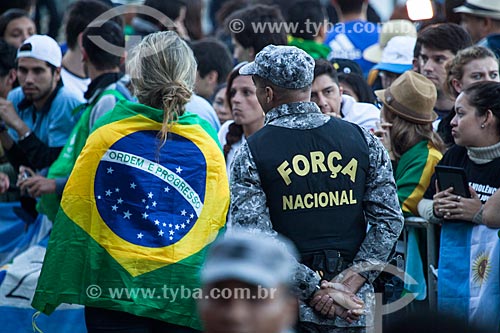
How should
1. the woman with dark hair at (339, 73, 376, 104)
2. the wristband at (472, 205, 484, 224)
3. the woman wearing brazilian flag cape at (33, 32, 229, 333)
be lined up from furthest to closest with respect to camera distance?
the woman with dark hair at (339, 73, 376, 104)
the wristband at (472, 205, 484, 224)
the woman wearing brazilian flag cape at (33, 32, 229, 333)

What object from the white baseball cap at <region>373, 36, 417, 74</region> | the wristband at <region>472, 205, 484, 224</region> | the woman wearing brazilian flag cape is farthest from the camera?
the white baseball cap at <region>373, 36, 417, 74</region>

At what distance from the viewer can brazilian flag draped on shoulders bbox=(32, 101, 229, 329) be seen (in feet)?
15.9

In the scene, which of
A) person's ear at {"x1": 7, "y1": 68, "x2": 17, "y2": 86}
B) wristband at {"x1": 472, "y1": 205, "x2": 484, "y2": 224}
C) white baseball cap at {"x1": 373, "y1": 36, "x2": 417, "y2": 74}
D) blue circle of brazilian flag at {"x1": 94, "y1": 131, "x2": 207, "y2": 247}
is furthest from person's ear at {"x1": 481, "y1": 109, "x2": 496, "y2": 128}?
person's ear at {"x1": 7, "y1": 68, "x2": 17, "y2": 86}

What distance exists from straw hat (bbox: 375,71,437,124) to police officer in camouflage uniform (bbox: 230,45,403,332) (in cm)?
168

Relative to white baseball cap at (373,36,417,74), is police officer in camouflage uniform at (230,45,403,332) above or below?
below

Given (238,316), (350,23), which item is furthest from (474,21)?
(238,316)

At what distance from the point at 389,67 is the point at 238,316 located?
548 cm

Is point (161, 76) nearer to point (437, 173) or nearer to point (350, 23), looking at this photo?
point (437, 173)

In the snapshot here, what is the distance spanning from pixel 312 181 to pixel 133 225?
102 centimetres

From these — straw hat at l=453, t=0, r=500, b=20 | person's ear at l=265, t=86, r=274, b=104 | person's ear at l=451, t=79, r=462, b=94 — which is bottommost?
person's ear at l=265, t=86, r=274, b=104

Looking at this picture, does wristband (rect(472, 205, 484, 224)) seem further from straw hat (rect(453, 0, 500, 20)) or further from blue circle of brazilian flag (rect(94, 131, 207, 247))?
straw hat (rect(453, 0, 500, 20))

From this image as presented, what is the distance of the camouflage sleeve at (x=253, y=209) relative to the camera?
4.35m

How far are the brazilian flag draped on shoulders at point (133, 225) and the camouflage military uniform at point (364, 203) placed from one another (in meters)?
0.54

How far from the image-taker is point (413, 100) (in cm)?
616
